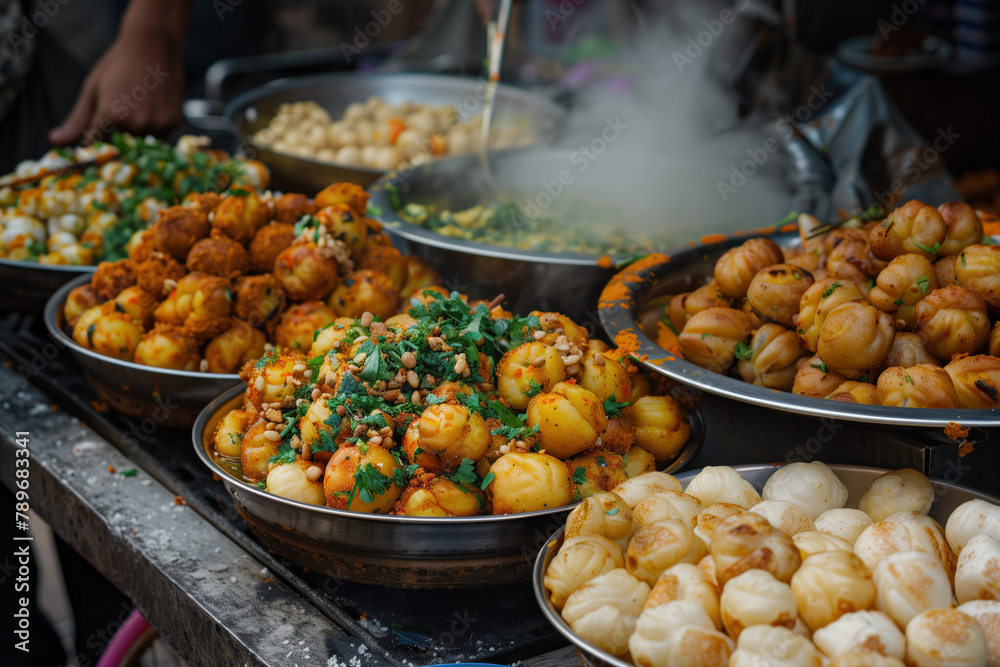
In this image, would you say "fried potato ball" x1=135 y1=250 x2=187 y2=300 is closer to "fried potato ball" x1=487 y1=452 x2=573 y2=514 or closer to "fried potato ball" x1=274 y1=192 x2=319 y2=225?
"fried potato ball" x1=274 y1=192 x2=319 y2=225

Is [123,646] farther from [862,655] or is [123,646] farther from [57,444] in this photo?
[862,655]

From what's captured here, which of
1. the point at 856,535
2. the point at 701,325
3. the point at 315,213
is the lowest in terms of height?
the point at 856,535

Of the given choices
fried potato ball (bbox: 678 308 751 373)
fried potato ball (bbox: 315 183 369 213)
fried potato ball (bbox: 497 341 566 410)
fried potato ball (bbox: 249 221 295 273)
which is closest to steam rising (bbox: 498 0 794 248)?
fried potato ball (bbox: 315 183 369 213)

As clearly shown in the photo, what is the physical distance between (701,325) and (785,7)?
3.21 m

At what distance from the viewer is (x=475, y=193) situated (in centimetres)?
277

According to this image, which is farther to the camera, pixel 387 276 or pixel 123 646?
pixel 123 646

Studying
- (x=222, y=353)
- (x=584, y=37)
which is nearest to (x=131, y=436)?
(x=222, y=353)

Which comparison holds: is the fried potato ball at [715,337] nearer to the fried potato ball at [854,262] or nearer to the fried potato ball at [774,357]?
the fried potato ball at [774,357]

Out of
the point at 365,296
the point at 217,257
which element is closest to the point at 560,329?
the point at 365,296

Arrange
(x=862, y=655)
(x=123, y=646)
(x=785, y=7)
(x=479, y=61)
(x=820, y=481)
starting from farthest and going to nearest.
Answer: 1. (x=479, y=61)
2. (x=785, y=7)
3. (x=123, y=646)
4. (x=820, y=481)
5. (x=862, y=655)

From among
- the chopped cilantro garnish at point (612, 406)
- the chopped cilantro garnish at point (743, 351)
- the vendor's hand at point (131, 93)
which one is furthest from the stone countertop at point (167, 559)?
the vendor's hand at point (131, 93)

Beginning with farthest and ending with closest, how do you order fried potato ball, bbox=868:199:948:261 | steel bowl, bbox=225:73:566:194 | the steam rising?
steel bowl, bbox=225:73:566:194, the steam rising, fried potato ball, bbox=868:199:948:261

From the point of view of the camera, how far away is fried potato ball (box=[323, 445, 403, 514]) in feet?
4.23

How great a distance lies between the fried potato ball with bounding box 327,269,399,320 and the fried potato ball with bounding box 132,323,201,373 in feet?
1.11
